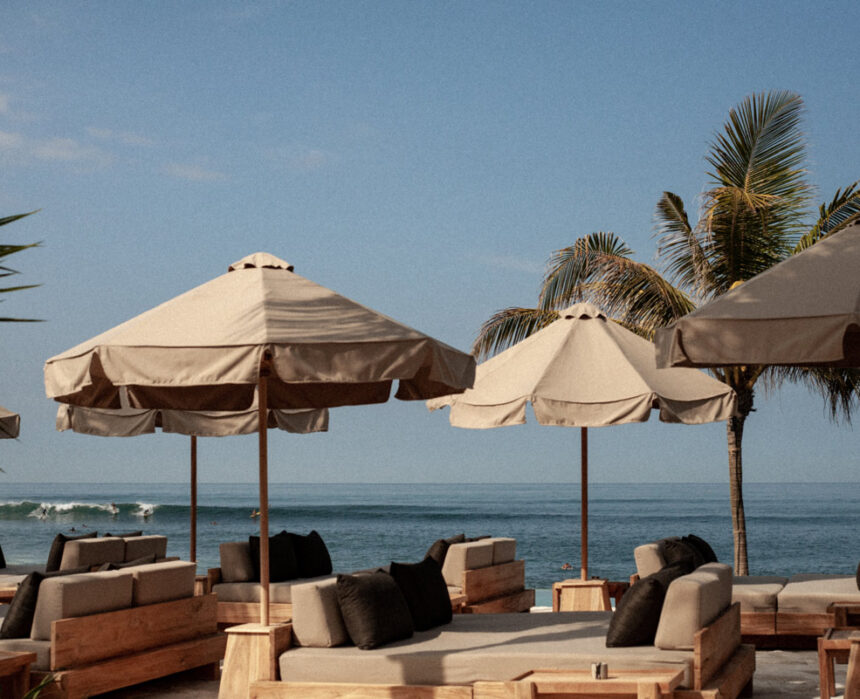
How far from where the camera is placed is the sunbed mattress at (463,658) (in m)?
5.47

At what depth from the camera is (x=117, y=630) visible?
6645mm

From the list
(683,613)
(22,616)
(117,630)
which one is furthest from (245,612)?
(683,613)

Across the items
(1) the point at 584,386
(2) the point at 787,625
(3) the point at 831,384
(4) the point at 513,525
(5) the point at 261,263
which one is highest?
(5) the point at 261,263

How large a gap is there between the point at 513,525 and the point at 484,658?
45820 millimetres

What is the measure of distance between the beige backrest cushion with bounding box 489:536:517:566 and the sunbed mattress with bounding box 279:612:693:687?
3914 mm

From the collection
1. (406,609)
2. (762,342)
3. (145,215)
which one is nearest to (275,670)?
(406,609)

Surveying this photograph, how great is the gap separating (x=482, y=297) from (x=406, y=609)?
219 ft

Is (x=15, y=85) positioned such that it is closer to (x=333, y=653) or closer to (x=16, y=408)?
(x=16, y=408)

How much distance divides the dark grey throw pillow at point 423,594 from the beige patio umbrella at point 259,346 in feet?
2.86

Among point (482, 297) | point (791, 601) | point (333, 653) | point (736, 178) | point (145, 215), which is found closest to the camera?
point (333, 653)

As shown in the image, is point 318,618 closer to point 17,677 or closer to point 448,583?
point 17,677

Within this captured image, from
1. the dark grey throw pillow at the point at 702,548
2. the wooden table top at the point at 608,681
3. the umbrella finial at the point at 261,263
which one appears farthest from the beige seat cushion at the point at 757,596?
the umbrella finial at the point at 261,263

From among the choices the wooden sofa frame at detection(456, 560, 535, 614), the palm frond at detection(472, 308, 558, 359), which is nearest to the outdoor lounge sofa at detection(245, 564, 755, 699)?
the wooden sofa frame at detection(456, 560, 535, 614)

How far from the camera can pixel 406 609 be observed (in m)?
6.19
